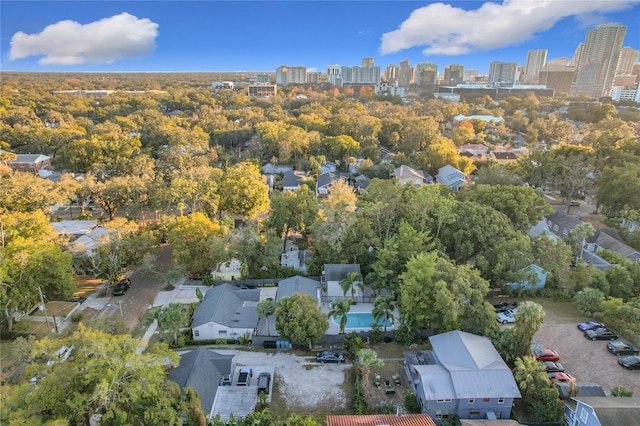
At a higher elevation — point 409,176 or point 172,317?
point 409,176

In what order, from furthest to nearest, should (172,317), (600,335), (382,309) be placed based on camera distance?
(600,335) < (382,309) < (172,317)

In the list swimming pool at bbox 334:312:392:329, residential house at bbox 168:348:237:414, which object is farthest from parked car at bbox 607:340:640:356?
residential house at bbox 168:348:237:414

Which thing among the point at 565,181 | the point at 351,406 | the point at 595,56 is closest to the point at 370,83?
the point at 595,56

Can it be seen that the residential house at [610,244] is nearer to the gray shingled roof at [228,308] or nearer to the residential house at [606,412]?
the residential house at [606,412]

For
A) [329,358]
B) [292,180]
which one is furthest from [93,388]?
[292,180]

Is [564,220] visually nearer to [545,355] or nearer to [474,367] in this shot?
[545,355]

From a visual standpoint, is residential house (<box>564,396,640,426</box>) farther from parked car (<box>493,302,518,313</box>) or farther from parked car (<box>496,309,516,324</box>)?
parked car (<box>493,302,518,313</box>)
